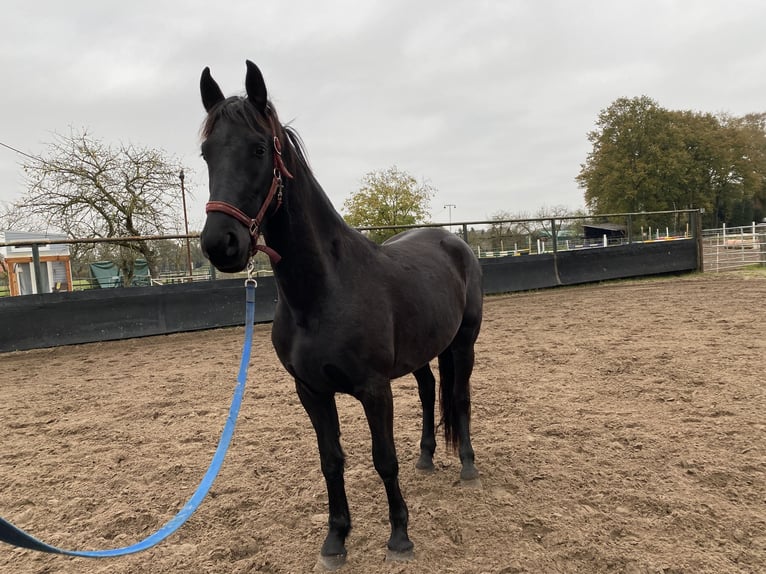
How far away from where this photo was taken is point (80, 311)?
23.4 ft

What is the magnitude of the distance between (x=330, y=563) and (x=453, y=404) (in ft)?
3.88

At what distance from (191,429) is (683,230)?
47.2 ft

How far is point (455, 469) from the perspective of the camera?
2848 mm

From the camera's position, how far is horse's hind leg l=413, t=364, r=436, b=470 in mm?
2865

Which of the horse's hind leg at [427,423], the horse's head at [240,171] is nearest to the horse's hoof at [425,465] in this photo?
the horse's hind leg at [427,423]

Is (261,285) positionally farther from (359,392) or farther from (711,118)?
(711,118)

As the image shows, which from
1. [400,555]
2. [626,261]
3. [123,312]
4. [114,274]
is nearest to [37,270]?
[123,312]

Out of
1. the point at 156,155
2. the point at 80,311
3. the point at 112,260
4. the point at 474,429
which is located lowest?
the point at 474,429

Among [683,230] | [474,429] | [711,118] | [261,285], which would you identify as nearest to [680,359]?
[474,429]

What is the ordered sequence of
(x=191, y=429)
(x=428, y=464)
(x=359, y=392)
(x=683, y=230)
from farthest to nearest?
(x=683, y=230), (x=191, y=429), (x=428, y=464), (x=359, y=392)

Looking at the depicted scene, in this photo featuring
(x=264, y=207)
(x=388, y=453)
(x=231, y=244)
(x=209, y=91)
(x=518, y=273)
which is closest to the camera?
(x=231, y=244)

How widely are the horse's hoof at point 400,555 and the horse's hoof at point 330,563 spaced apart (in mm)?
205

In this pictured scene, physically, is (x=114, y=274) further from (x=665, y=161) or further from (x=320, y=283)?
(x=665, y=161)

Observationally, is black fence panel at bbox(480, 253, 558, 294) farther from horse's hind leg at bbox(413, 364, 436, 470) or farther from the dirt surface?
horse's hind leg at bbox(413, 364, 436, 470)
